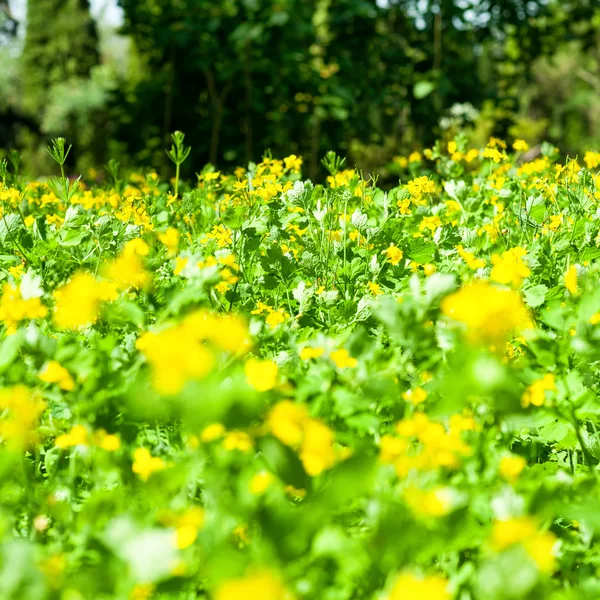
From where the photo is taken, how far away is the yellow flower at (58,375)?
1.17 meters

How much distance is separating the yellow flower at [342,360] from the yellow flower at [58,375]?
45cm

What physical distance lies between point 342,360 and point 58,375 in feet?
1.58

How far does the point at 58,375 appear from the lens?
1172 millimetres

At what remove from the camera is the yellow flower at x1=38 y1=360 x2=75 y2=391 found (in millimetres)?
1166

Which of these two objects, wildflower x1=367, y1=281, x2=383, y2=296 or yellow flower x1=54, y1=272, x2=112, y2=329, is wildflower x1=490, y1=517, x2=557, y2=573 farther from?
wildflower x1=367, y1=281, x2=383, y2=296

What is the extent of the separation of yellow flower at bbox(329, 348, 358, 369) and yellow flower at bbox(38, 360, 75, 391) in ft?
1.48

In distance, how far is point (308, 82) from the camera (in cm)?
740

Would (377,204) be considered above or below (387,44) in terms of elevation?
above

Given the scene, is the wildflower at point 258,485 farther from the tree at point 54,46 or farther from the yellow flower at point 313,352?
the tree at point 54,46

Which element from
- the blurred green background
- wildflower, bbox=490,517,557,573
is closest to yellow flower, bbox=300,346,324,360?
wildflower, bbox=490,517,557,573

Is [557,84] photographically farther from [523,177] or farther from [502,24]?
[523,177]

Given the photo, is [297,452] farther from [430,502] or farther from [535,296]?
[535,296]

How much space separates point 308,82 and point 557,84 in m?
32.6

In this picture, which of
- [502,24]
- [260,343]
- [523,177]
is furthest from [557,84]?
[260,343]
